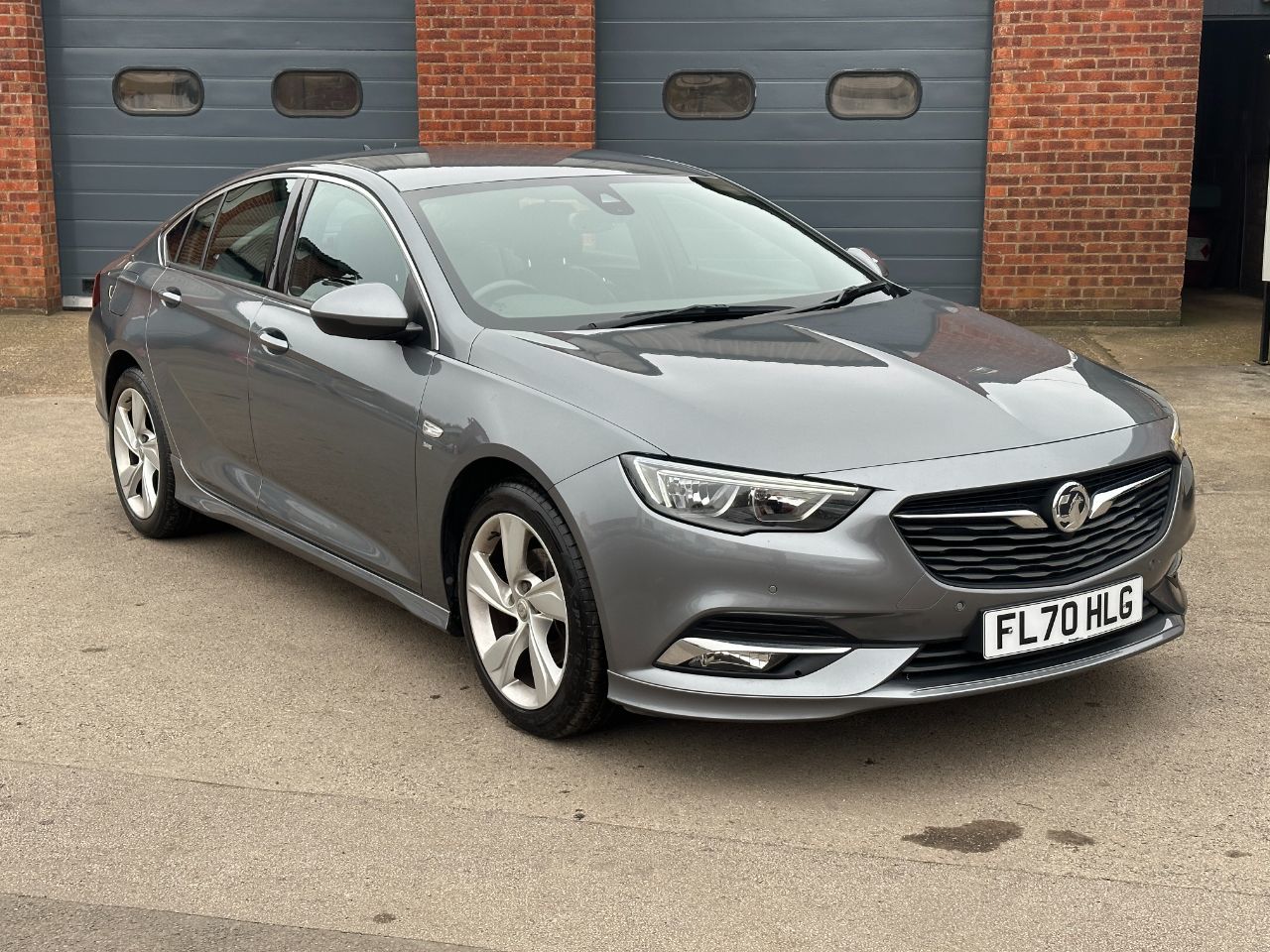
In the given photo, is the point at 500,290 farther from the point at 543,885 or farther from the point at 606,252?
the point at 543,885

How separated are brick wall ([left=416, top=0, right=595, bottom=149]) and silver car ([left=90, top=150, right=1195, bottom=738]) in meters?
5.87

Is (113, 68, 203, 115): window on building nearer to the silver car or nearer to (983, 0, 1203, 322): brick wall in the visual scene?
(983, 0, 1203, 322): brick wall

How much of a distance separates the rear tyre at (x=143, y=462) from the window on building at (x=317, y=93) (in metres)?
5.71

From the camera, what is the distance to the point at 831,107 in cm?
1160

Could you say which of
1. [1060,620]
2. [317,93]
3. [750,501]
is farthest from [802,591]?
[317,93]

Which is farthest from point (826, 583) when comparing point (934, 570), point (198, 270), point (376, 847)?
point (198, 270)

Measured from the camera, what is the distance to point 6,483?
7.46m

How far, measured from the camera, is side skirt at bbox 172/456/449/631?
4.77 m

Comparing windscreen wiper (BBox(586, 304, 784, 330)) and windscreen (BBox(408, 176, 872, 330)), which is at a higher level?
windscreen (BBox(408, 176, 872, 330))

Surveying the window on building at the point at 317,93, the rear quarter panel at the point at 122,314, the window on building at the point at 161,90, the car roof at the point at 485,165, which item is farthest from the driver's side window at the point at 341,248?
the window on building at the point at 161,90

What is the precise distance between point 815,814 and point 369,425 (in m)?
1.81

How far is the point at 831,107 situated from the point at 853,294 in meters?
6.70

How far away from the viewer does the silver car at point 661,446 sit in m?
3.83

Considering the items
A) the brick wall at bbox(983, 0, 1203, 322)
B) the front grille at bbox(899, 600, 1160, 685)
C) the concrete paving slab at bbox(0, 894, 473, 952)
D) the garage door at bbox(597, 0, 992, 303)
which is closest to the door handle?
the concrete paving slab at bbox(0, 894, 473, 952)
